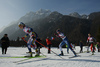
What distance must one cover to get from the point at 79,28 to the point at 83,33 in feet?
60.4

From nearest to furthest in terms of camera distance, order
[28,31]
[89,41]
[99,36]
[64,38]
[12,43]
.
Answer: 1. [28,31]
2. [64,38]
3. [89,41]
4. [99,36]
5. [12,43]

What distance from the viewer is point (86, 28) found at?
19638cm

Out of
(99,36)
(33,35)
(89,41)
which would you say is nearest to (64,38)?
(33,35)

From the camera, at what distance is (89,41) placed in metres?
10.7

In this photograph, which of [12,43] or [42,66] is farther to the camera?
[12,43]

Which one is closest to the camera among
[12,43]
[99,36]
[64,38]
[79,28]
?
[64,38]

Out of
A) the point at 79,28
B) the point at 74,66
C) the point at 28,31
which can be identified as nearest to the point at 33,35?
the point at 28,31

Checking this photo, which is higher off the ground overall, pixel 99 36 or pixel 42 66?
pixel 99 36

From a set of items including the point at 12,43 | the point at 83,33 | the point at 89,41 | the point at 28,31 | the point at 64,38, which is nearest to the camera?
the point at 28,31

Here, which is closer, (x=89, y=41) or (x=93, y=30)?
(x=89, y=41)

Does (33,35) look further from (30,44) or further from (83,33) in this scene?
(83,33)

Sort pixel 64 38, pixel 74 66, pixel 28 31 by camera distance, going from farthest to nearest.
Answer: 1. pixel 64 38
2. pixel 28 31
3. pixel 74 66

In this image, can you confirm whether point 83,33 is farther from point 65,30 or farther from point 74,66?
point 74,66

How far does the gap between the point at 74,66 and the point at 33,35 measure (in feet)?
11.5
